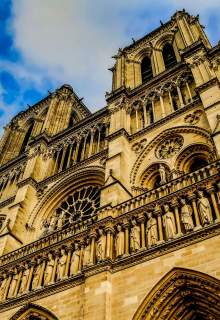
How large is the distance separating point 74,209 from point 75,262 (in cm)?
495

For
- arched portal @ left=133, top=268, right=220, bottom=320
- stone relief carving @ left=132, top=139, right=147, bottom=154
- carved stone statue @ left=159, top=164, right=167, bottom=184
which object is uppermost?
stone relief carving @ left=132, top=139, right=147, bottom=154

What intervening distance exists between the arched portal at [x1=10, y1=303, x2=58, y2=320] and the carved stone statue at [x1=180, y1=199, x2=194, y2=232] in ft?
13.6

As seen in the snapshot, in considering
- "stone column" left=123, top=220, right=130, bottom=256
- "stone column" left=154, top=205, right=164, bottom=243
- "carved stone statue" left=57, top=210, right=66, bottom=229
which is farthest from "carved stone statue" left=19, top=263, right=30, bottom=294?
"stone column" left=154, top=205, right=164, bottom=243

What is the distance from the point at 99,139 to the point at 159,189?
721 cm

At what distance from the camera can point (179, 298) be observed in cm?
815

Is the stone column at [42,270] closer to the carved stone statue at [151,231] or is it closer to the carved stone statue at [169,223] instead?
the carved stone statue at [151,231]

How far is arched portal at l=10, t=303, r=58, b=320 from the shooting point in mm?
9742

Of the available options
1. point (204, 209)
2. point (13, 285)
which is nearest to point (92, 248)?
point (13, 285)

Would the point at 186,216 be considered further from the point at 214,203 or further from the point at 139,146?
the point at 139,146

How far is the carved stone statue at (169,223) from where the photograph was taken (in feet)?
29.7

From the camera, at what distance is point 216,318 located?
7.48 meters

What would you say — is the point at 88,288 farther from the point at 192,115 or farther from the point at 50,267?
the point at 192,115

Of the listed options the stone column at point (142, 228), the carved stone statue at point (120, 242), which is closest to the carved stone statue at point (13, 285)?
the carved stone statue at point (120, 242)

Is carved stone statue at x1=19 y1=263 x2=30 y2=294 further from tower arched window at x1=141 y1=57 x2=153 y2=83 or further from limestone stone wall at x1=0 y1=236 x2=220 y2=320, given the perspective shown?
tower arched window at x1=141 y1=57 x2=153 y2=83
